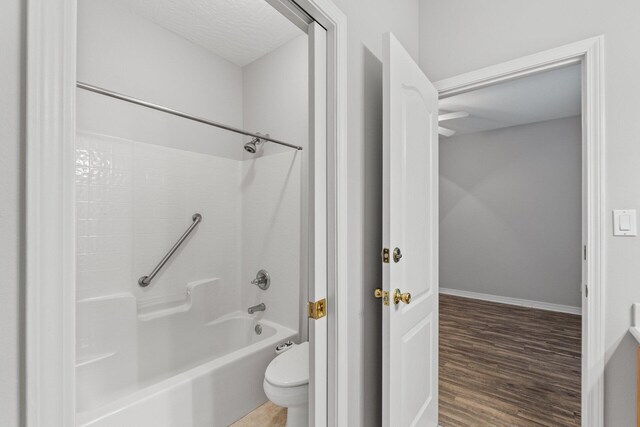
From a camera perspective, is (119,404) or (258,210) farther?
(258,210)

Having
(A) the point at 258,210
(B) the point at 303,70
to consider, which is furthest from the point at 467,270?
(B) the point at 303,70

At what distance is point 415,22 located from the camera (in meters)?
1.86

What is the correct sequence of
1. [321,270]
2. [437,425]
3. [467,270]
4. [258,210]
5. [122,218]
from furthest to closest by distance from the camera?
[467,270], [258,210], [122,218], [437,425], [321,270]

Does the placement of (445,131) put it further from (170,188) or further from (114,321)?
(114,321)

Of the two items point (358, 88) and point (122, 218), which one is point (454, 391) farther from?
point (122, 218)

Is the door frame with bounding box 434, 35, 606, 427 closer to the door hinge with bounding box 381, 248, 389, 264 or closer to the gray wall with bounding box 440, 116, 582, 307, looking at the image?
the door hinge with bounding box 381, 248, 389, 264

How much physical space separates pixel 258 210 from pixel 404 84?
1.59 metres

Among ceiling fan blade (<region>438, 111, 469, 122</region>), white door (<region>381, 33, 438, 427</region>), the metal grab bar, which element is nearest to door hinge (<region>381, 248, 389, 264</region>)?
white door (<region>381, 33, 438, 427</region>)

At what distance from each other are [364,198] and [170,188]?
164 centimetres

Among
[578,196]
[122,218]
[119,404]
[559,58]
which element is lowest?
[119,404]

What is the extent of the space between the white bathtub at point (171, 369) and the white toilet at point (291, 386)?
344 mm

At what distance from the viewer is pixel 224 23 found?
2.15m

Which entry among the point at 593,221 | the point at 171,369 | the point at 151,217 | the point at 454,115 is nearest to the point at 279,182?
the point at 151,217

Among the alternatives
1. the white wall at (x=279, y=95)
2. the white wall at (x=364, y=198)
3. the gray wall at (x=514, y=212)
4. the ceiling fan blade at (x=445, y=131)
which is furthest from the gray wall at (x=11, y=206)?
the gray wall at (x=514, y=212)
